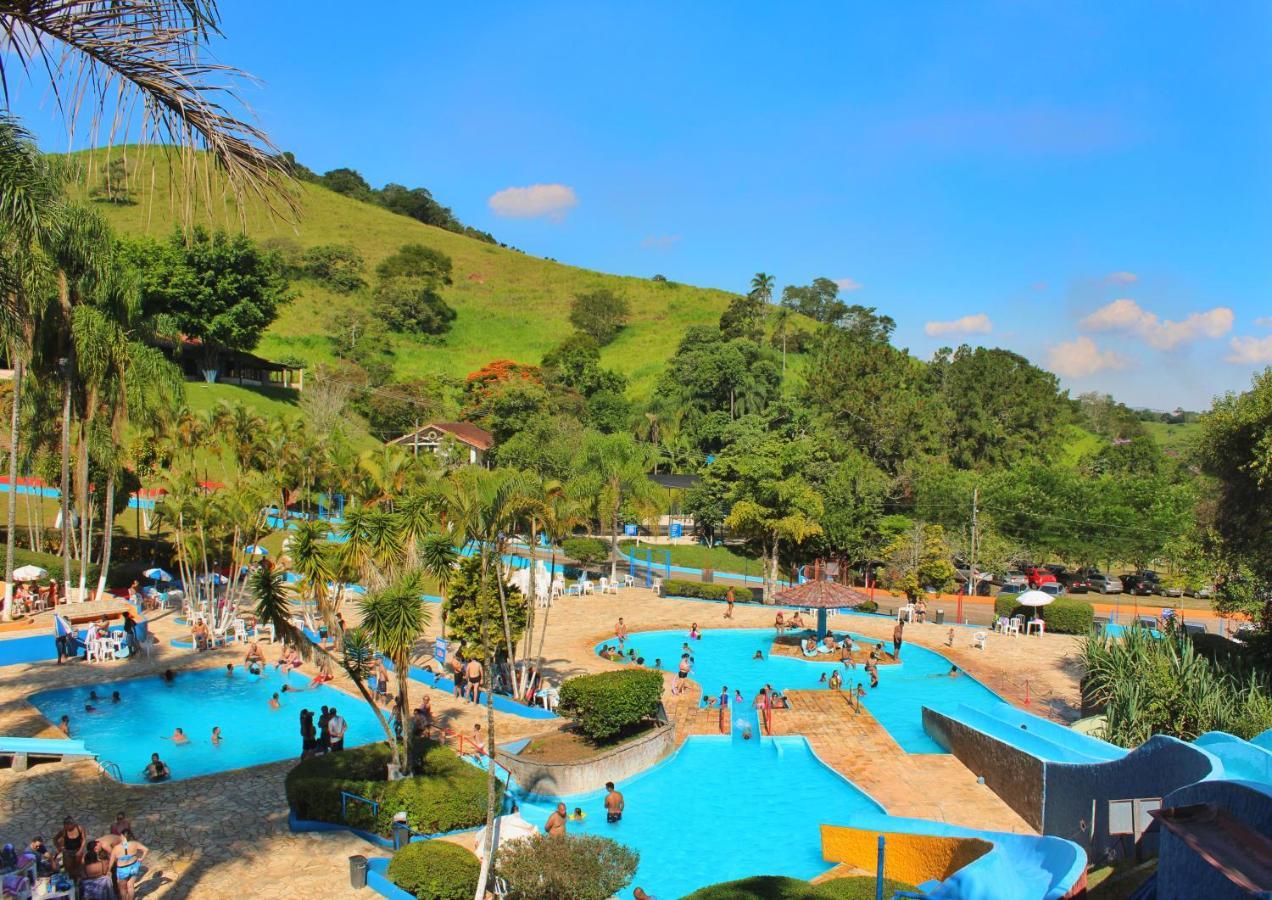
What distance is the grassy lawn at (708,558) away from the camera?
48.9 metres

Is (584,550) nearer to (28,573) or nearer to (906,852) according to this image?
(28,573)

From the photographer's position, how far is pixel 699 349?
7750 cm

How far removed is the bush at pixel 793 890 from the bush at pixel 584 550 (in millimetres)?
31935

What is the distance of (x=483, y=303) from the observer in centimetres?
11506

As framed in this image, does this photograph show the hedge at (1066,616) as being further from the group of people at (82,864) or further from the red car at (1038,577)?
the group of people at (82,864)

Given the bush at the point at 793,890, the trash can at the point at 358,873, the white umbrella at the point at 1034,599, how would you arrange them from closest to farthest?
the bush at the point at 793,890 < the trash can at the point at 358,873 < the white umbrella at the point at 1034,599

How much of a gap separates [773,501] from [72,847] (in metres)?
Result: 33.2

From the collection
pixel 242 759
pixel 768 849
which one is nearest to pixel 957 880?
pixel 768 849

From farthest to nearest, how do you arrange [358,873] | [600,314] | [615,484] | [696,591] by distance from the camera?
[600,314] → [615,484] → [696,591] → [358,873]

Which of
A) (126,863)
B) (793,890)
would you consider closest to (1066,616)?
(793,890)

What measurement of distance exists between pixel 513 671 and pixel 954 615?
2144 centimetres

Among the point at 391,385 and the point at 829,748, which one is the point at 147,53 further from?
the point at 391,385

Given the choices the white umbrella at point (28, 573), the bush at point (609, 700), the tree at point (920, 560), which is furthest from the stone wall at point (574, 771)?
the tree at point (920, 560)

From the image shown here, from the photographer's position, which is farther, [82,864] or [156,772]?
[156,772]
